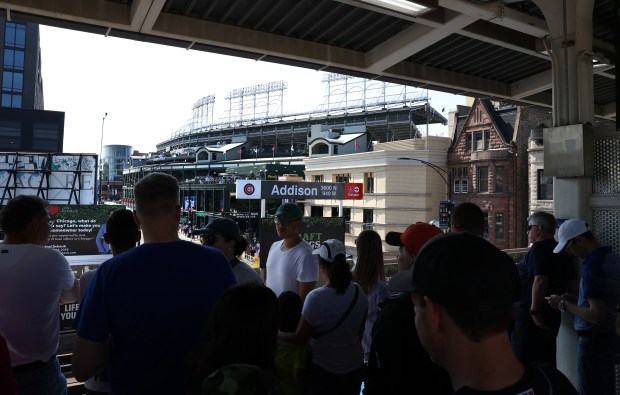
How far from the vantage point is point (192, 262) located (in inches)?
81.5

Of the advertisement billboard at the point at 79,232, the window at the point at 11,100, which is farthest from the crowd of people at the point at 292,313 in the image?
the window at the point at 11,100

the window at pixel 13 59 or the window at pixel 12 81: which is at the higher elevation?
the window at pixel 13 59

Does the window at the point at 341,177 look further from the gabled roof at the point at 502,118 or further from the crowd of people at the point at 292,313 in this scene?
the crowd of people at the point at 292,313

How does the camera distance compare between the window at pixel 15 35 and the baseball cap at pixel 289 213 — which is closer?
the baseball cap at pixel 289 213

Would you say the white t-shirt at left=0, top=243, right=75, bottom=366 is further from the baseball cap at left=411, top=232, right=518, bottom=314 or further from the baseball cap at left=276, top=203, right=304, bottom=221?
the baseball cap at left=411, top=232, right=518, bottom=314

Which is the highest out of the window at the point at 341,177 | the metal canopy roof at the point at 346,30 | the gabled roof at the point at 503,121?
the gabled roof at the point at 503,121

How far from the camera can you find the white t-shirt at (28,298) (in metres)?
2.50

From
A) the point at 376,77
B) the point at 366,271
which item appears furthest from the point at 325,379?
the point at 376,77

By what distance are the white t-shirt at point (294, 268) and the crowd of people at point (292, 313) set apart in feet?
0.06

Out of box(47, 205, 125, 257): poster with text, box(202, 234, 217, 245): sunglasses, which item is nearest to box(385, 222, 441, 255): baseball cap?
box(202, 234, 217, 245): sunglasses

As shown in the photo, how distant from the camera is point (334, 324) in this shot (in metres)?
2.89

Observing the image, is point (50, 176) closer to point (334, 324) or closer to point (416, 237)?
point (334, 324)

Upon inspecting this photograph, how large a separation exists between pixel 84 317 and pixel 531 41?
797 cm

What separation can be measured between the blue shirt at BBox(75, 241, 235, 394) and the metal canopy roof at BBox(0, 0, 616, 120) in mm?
4300
